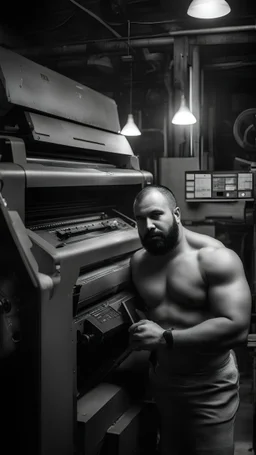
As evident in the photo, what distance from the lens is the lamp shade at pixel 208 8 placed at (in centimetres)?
379

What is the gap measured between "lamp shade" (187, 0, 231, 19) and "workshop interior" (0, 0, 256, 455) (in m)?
0.02

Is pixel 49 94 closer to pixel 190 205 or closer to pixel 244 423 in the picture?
pixel 190 205

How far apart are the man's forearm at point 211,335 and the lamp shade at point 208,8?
8.24 feet

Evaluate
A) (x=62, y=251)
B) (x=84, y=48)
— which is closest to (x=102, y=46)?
(x=84, y=48)

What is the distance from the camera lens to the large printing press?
1.96 meters

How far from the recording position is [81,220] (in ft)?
9.74

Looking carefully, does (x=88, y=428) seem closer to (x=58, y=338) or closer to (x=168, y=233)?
(x=58, y=338)

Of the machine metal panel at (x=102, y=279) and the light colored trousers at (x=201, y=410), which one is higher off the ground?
the machine metal panel at (x=102, y=279)

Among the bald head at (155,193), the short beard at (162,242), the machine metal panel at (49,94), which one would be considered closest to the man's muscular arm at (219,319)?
→ the short beard at (162,242)

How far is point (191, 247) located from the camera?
2.79 meters

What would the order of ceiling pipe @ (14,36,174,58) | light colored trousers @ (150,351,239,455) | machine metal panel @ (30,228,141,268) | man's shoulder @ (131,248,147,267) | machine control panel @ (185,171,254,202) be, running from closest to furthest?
1. machine metal panel @ (30,228,141,268)
2. light colored trousers @ (150,351,239,455)
3. man's shoulder @ (131,248,147,267)
4. machine control panel @ (185,171,254,202)
5. ceiling pipe @ (14,36,174,58)

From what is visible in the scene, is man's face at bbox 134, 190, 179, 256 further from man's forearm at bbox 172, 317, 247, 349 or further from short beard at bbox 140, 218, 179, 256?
man's forearm at bbox 172, 317, 247, 349

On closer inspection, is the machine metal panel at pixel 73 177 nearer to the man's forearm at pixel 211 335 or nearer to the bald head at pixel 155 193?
the bald head at pixel 155 193

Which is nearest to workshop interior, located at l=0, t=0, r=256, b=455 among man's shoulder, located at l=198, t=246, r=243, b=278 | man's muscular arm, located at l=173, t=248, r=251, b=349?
man's muscular arm, located at l=173, t=248, r=251, b=349
